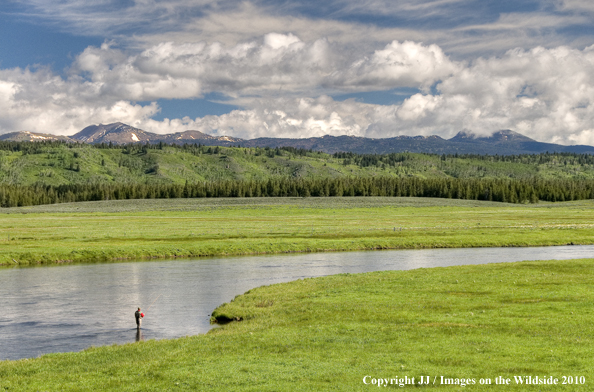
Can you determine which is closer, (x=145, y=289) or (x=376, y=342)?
(x=376, y=342)

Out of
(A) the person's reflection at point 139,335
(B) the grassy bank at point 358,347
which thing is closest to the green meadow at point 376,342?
(B) the grassy bank at point 358,347

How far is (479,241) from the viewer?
83.9 m

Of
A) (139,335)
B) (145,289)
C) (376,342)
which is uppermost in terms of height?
(376,342)

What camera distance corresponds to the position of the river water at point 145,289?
30.9 meters

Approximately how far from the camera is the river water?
3091 centimetres

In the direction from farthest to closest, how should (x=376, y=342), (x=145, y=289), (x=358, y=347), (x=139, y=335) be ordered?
1. (x=145, y=289)
2. (x=139, y=335)
3. (x=376, y=342)
4. (x=358, y=347)

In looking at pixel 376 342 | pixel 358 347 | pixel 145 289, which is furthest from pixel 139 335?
pixel 145 289

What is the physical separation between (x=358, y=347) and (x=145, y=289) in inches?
1101

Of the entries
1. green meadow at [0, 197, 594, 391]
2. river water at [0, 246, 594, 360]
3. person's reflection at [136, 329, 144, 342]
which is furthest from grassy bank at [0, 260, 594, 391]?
river water at [0, 246, 594, 360]

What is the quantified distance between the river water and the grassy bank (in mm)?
4385

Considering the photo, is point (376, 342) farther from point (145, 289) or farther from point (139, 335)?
point (145, 289)

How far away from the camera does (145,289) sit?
150 feet

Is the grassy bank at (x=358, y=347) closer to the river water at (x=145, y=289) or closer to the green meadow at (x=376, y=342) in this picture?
the green meadow at (x=376, y=342)

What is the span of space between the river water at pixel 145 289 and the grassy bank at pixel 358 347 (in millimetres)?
4385
